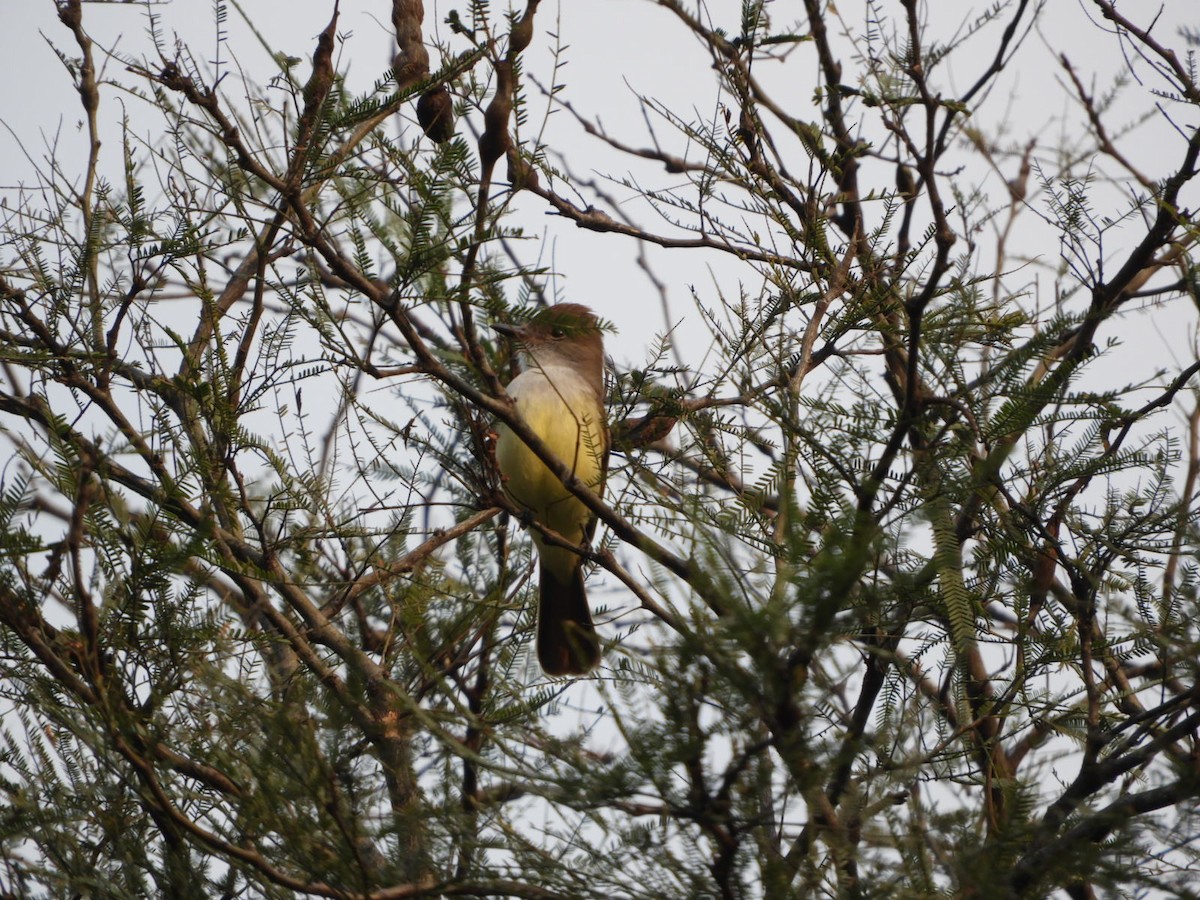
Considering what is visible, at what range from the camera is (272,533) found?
4.07 meters

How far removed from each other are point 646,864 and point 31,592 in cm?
157

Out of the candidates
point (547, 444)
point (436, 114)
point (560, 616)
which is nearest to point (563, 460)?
point (547, 444)

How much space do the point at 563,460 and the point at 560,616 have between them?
99cm

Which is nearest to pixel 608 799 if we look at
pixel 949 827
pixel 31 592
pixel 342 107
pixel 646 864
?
pixel 646 864

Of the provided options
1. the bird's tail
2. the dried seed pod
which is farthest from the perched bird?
the dried seed pod

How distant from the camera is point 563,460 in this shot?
5262mm

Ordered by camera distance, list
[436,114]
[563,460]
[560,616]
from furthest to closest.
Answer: [560,616] < [563,460] < [436,114]

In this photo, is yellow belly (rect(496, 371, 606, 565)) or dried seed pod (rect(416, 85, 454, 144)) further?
yellow belly (rect(496, 371, 606, 565))

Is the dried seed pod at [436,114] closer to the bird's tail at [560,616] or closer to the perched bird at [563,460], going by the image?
the perched bird at [563,460]

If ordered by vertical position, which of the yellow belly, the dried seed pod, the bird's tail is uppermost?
the yellow belly

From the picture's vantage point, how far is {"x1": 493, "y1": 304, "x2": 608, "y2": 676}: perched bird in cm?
528

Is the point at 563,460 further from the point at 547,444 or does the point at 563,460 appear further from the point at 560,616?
the point at 560,616

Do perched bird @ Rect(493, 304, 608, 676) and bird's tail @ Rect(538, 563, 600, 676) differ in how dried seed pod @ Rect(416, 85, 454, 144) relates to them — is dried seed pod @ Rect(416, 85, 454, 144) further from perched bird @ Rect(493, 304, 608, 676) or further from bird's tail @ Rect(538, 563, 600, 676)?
bird's tail @ Rect(538, 563, 600, 676)

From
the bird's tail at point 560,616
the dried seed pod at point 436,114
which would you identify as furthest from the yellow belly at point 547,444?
the dried seed pod at point 436,114
